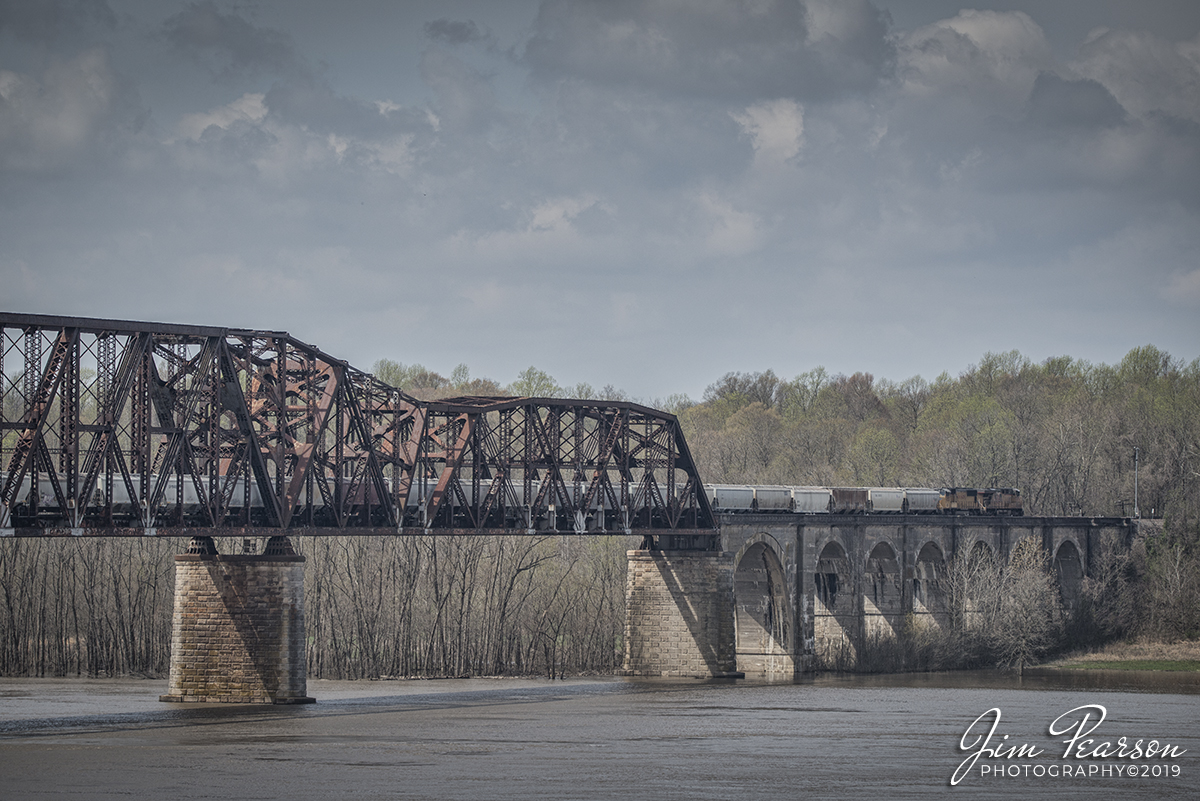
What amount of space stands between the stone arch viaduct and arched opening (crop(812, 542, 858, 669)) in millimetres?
61

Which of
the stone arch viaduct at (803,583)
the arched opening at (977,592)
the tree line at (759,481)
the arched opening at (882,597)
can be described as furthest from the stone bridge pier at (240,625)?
the arched opening at (977,592)

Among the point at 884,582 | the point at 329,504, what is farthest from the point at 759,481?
the point at 329,504

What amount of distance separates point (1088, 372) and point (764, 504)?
76578mm

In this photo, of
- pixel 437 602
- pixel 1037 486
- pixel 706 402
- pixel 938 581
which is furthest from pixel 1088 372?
pixel 437 602

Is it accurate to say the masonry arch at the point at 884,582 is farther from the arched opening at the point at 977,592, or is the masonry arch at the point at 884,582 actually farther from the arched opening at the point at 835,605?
the arched opening at the point at 977,592

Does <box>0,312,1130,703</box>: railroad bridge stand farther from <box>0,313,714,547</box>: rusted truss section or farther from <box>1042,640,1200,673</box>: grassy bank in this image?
<box>1042,640,1200,673</box>: grassy bank

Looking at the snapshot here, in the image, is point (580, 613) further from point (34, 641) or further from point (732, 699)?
point (34, 641)

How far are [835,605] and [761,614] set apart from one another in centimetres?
728

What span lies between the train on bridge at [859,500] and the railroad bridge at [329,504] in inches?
96.2

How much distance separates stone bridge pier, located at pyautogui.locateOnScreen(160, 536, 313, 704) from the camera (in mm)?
59750

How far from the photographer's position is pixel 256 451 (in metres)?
58.8
